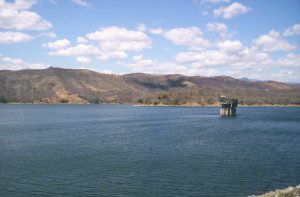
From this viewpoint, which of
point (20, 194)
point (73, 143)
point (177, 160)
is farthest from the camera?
point (73, 143)

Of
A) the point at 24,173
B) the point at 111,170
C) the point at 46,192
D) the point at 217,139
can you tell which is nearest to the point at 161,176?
the point at 111,170

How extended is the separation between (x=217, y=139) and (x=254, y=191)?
50.3 meters

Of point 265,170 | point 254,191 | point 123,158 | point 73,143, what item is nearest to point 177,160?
point 123,158

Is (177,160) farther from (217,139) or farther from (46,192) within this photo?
(217,139)

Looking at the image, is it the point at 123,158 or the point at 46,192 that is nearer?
the point at 46,192

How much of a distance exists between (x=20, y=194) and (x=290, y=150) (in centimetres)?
5535

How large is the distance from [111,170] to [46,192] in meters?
13.2

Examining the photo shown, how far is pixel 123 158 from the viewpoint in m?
65.6

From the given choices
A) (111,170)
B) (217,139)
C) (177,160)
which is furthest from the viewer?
(217,139)

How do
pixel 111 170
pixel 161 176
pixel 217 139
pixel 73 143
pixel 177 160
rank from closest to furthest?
pixel 161 176 → pixel 111 170 → pixel 177 160 → pixel 73 143 → pixel 217 139

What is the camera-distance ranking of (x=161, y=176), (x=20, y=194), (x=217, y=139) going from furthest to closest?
1. (x=217, y=139)
2. (x=161, y=176)
3. (x=20, y=194)

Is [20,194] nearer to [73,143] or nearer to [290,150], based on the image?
[73,143]

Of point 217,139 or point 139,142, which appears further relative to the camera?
point 217,139

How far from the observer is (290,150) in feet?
250
